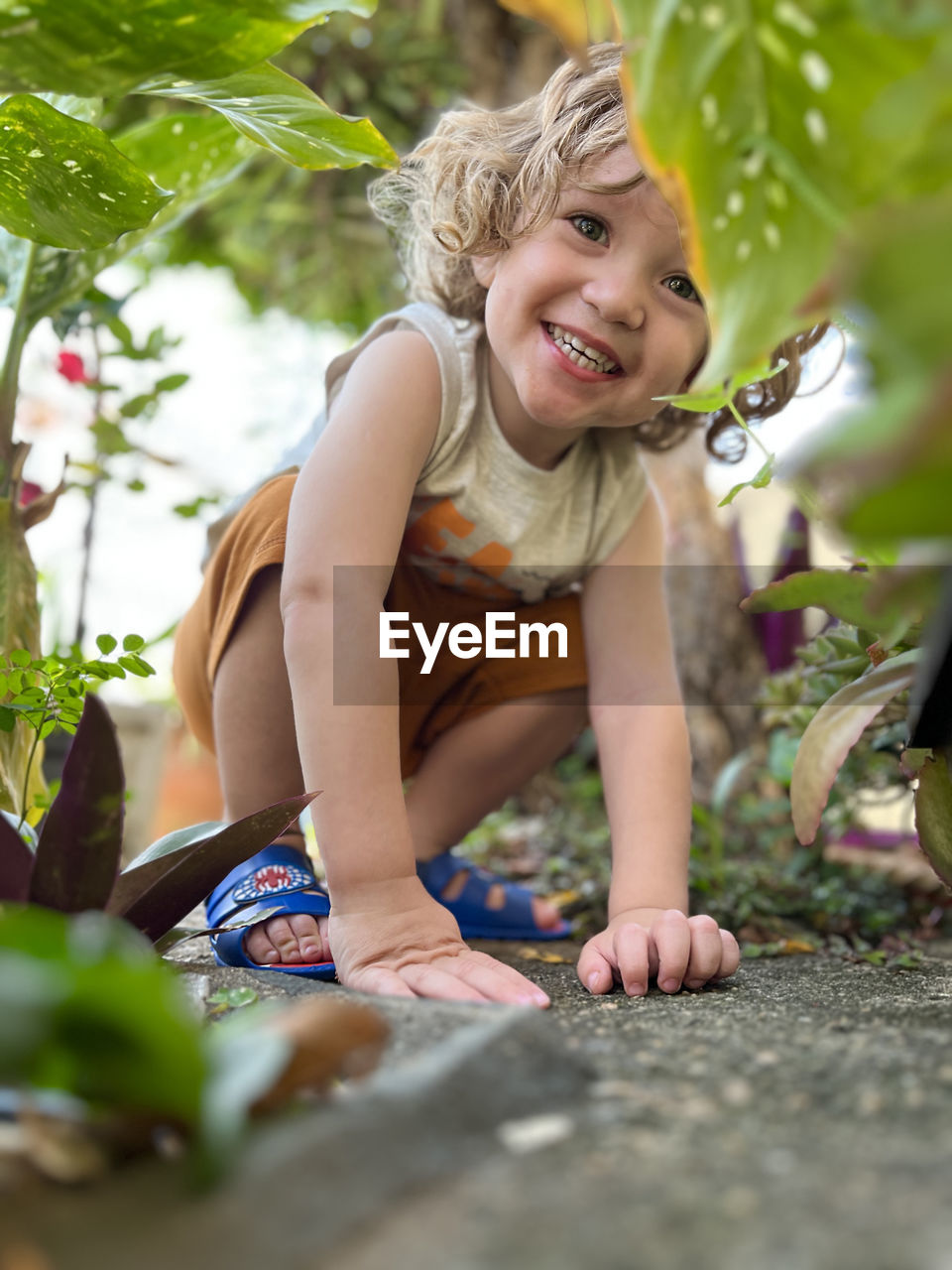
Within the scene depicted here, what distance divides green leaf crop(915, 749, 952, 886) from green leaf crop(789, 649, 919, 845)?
0.07 m

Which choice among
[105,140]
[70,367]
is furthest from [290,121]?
[70,367]

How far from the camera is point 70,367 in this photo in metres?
1.76

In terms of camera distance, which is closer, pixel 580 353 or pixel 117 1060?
pixel 117 1060

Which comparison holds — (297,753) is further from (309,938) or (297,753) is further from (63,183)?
→ (63,183)

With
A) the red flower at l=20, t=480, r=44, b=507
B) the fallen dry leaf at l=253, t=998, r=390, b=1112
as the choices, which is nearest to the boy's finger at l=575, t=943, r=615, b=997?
the fallen dry leaf at l=253, t=998, r=390, b=1112

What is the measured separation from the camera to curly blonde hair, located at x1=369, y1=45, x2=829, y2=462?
1038 millimetres

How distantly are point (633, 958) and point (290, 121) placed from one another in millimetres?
736

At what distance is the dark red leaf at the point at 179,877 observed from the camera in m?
0.67

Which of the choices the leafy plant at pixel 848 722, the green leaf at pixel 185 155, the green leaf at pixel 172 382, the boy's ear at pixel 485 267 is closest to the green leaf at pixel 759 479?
the leafy plant at pixel 848 722

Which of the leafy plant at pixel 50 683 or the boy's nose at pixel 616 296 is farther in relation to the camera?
the boy's nose at pixel 616 296


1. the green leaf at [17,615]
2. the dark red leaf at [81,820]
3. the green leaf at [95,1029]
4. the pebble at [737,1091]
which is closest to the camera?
the green leaf at [95,1029]

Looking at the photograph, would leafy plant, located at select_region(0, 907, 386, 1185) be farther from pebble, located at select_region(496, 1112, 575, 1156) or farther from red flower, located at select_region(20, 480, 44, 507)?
red flower, located at select_region(20, 480, 44, 507)

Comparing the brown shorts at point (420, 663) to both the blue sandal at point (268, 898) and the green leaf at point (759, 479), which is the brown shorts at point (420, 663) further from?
the green leaf at point (759, 479)

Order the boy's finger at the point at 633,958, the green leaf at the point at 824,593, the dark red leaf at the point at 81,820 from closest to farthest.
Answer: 1. the dark red leaf at the point at 81,820
2. the green leaf at the point at 824,593
3. the boy's finger at the point at 633,958
